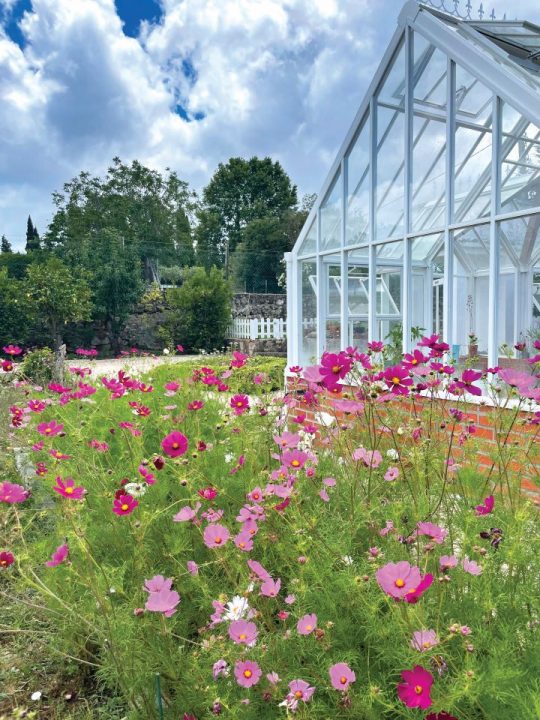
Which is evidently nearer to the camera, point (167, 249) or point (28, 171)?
point (28, 171)

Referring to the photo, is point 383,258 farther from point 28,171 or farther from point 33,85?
point 28,171

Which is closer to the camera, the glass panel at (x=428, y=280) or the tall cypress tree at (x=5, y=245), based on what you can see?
the glass panel at (x=428, y=280)

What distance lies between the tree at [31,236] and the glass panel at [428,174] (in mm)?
29439

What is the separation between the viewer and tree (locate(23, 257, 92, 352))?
1323 cm

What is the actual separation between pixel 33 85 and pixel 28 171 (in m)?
7.80

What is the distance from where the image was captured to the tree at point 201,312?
16031 millimetres

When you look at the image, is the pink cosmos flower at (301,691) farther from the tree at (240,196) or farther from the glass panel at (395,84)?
the tree at (240,196)

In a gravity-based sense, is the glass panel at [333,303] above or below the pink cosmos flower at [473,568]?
above

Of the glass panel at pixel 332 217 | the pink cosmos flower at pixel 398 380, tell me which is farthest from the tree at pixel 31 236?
the pink cosmos flower at pixel 398 380

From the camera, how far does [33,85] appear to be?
46.9ft

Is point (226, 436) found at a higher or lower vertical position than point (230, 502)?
higher

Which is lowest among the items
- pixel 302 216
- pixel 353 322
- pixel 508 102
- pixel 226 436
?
pixel 226 436

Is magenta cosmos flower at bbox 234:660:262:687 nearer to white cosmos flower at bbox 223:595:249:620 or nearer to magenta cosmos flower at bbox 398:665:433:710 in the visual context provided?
white cosmos flower at bbox 223:595:249:620

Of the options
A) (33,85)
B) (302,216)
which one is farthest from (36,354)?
(302,216)
